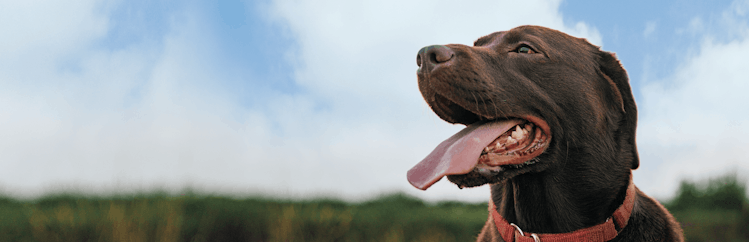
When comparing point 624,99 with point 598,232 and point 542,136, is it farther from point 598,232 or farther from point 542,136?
point 598,232

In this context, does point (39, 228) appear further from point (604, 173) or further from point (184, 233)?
point (604, 173)

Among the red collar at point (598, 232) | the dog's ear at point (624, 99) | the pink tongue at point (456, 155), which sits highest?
the dog's ear at point (624, 99)

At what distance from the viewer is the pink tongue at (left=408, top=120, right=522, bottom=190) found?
2291 millimetres

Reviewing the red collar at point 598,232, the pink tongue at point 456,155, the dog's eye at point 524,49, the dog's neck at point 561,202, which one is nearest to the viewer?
the pink tongue at point 456,155

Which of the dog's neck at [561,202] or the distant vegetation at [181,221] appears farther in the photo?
the distant vegetation at [181,221]

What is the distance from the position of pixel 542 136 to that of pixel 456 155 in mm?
657

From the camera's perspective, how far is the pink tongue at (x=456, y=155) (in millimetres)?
2291

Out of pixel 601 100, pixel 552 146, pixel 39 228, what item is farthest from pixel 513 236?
pixel 39 228

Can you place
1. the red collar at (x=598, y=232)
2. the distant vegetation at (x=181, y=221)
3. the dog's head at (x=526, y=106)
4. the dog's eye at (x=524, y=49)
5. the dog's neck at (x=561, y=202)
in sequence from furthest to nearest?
the distant vegetation at (x=181, y=221) → the dog's eye at (x=524, y=49) → the dog's neck at (x=561, y=202) → the red collar at (x=598, y=232) → the dog's head at (x=526, y=106)

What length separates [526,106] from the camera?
2588 mm

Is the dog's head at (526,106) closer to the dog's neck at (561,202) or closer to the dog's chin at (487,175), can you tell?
the dog's chin at (487,175)

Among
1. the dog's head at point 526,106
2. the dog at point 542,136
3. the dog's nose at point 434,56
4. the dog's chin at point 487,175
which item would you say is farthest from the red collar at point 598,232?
the dog's nose at point 434,56

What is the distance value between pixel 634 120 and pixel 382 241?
951 centimetres

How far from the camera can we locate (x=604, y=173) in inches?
109
